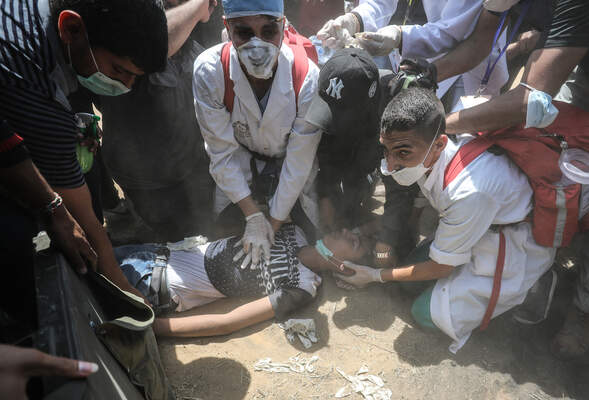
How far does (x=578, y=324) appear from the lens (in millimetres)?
2391

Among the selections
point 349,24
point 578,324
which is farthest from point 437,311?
point 349,24

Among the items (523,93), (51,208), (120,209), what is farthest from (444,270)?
(120,209)

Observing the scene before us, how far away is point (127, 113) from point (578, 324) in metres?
3.09

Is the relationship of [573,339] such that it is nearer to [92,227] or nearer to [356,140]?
[356,140]

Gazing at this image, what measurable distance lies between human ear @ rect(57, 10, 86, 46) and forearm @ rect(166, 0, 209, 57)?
3.38 ft

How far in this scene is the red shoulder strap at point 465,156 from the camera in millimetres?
2209

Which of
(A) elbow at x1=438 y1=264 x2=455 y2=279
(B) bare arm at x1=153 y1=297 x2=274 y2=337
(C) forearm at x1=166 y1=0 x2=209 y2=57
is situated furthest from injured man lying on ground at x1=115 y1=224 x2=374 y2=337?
(C) forearm at x1=166 y1=0 x2=209 y2=57

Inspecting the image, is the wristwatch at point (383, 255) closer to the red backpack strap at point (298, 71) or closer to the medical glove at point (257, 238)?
the medical glove at point (257, 238)

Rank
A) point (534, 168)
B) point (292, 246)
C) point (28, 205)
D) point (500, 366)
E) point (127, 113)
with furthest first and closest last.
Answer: point (292, 246)
point (127, 113)
point (500, 366)
point (534, 168)
point (28, 205)

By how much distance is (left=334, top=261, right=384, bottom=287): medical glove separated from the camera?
2.62m

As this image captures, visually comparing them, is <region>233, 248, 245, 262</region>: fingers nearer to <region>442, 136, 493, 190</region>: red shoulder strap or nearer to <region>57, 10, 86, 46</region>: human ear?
<region>442, 136, 493, 190</region>: red shoulder strap

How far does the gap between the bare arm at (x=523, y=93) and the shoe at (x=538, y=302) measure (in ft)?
3.63

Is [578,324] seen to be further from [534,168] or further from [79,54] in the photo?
[79,54]

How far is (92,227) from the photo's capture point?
1.86 metres
